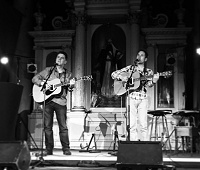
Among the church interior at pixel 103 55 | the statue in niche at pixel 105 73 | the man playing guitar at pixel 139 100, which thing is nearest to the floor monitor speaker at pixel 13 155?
the man playing guitar at pixel 139 100

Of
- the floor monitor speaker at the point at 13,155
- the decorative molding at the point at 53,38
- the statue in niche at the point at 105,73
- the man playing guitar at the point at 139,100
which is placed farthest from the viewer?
the decorative molding at the point at 53,38

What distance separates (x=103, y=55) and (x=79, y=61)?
0.74 m

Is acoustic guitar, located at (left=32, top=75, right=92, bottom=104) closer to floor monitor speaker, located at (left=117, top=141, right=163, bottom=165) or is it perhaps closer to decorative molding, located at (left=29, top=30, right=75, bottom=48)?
floor monitor speaker, located at (left=117, top=141, right=163, bottom=165)

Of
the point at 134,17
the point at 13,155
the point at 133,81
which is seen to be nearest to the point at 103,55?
the point at 134,17

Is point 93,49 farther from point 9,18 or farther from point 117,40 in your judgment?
point 9,18

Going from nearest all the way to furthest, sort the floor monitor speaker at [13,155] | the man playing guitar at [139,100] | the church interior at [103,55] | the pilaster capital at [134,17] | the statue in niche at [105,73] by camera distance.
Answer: the floor monitor speaker at [13,155] < the man playing guitar at [139,100] < the church interior at [103,55] < the pilaster capital at [134,17] < the statue in niche at [105,73]

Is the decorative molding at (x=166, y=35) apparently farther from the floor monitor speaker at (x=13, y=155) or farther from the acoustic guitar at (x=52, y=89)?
the floor monitor speaker at (x=13, y=155)

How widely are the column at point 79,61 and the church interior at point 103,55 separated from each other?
26mm

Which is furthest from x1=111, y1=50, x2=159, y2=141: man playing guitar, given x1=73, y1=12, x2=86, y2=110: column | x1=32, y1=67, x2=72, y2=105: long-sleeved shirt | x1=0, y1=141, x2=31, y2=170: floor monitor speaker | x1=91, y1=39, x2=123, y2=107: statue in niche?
x1=91, y1=39, x2=123, y2=107: statue in niche

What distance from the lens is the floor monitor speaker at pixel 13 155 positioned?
4289 mm

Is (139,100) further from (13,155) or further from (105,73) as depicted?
(105,73)

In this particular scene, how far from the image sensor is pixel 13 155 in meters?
4.36

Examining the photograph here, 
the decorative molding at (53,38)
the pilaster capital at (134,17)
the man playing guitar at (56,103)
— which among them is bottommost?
the man playing guitar at (56,103)

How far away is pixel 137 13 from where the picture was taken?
380 inches
